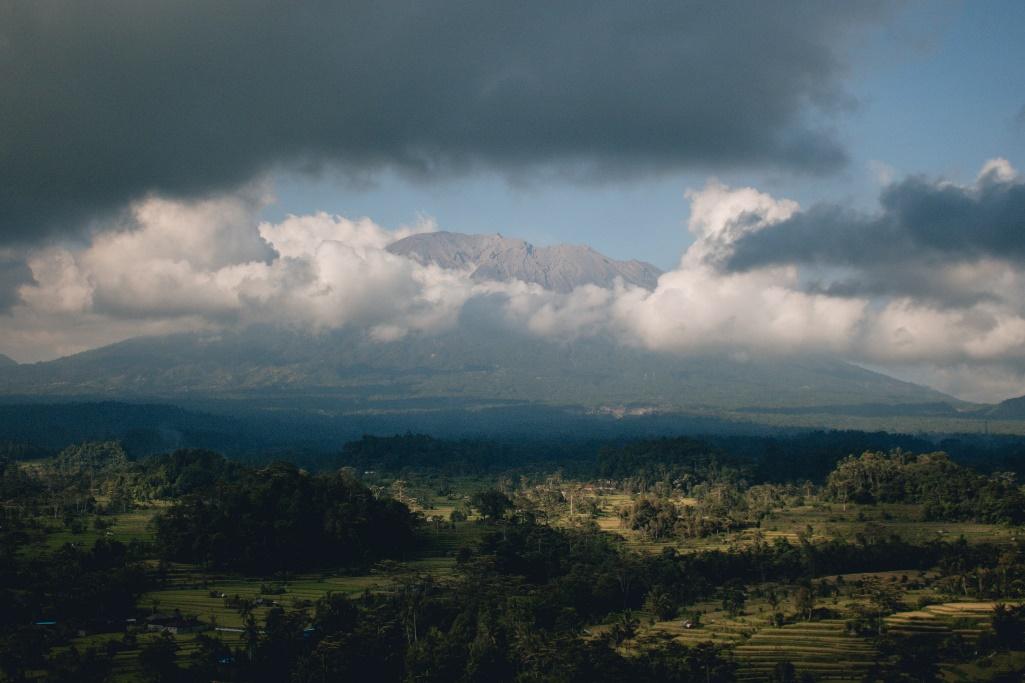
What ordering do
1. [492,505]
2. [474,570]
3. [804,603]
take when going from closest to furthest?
[804,603] → [474,570] → [492,505]

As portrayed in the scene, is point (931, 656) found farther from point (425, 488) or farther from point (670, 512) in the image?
point (425, 488)

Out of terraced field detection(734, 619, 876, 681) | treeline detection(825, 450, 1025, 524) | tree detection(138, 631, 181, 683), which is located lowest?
terraced field detection(734, 619, 876, 681)

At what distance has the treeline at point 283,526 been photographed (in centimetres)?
4322

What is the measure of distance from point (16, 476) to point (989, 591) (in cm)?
6606

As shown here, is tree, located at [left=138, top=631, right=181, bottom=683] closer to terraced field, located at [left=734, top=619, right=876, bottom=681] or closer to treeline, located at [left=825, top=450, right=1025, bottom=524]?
terraced field, located at [left=734, top=619, right=876, bottom=681]

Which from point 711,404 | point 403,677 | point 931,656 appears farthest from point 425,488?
point 711,404

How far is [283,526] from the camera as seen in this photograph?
44.2 meters

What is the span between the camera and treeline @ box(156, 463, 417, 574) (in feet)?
142

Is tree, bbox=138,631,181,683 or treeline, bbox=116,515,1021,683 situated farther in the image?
treeline, bbox=116,515,1021,683

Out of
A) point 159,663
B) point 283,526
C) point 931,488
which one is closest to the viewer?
point 159,663

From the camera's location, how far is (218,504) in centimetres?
4738

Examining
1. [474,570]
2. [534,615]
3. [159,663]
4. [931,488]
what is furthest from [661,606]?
[931,488]

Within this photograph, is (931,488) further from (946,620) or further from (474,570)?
(474,570)

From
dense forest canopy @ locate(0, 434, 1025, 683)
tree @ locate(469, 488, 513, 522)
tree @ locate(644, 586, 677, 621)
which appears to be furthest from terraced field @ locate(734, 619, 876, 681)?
tree @ locate(469, 488, 513, 522)
